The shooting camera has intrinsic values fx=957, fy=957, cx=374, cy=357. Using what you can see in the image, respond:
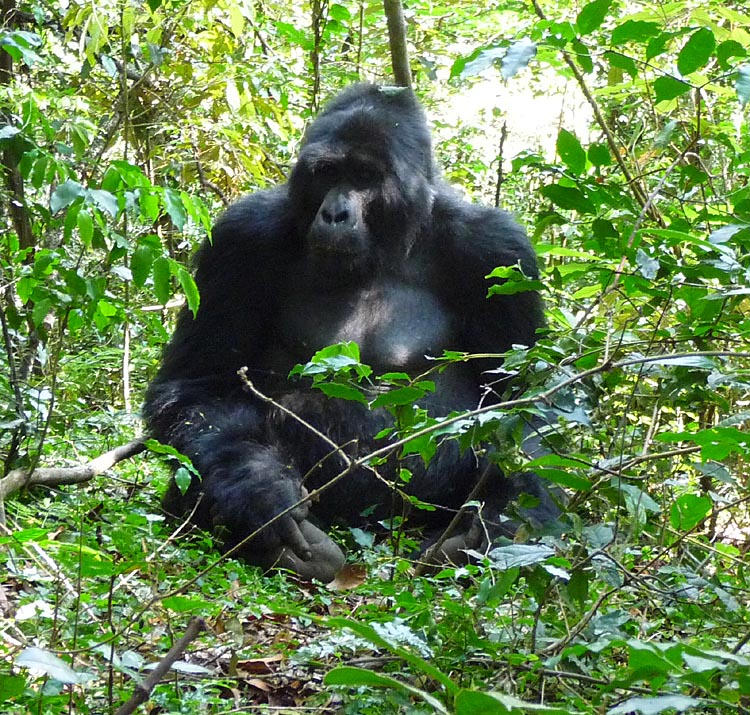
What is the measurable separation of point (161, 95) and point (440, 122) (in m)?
2.54

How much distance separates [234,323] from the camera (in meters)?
4.12

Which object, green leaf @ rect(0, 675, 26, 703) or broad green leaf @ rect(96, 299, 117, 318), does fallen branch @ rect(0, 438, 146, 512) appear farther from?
green leaf @ rect(0, 675, 26, 703)

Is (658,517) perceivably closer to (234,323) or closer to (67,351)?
(234,323)

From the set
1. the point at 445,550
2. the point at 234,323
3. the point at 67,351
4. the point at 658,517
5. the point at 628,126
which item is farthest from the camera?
the point at 628,126

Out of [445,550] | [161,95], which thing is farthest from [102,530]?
[161,95]

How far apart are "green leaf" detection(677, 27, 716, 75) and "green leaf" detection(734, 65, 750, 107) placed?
0.08 meters

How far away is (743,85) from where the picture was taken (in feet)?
6.37

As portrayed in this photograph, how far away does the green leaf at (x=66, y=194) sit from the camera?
7.57 feet

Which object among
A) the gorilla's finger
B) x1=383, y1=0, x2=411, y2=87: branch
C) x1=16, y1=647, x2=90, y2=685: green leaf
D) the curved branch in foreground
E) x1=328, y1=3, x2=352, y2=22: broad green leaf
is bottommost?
the gorilla's finger

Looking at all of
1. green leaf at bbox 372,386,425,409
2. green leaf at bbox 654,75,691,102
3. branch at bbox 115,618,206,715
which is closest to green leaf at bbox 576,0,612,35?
green leaf at bbox 654,75,691,102

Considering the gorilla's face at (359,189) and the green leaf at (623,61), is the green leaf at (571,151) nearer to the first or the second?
the green leaf at (623,61)

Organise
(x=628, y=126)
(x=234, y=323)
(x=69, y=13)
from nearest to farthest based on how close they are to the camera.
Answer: (x=234, y=323)
(x=69, y=13)
(x=628, y=126)

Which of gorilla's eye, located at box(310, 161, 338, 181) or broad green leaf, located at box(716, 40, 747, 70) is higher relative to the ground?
broad green leaf, located at box(716, 40, 747, 70)

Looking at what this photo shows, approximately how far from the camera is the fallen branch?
297 cm
